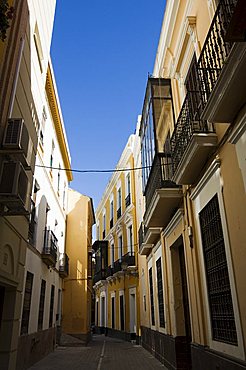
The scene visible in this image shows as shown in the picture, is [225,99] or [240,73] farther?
[225,99]

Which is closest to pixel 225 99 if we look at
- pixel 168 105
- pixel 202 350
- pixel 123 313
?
pixel 202 350

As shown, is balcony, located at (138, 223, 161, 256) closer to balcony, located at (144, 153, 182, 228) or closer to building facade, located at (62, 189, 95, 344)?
balcony, located at (144, 153, 182, 228)

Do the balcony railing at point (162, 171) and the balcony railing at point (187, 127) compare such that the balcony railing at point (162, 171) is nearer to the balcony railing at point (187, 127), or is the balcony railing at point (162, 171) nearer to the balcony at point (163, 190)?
the balcony at point (163, 190)

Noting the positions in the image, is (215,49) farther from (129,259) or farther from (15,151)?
(129,259)

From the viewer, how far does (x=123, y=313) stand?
2027 cm

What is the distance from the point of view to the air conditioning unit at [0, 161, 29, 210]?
4965 millimetres

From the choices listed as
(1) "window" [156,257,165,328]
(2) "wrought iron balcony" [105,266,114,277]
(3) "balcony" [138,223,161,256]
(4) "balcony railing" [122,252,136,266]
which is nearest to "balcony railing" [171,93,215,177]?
(3) "balcony" [138,223,161,256]

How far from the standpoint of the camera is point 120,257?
2172 centimetres

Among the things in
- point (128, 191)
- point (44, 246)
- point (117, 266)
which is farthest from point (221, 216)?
point (117, 266)

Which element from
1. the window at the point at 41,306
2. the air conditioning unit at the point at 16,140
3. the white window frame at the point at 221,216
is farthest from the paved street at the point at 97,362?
the air conditioning unit at the point at 16,140

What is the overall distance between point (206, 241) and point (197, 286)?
971 millimetres

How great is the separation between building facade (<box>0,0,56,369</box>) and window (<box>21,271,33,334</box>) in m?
2.57

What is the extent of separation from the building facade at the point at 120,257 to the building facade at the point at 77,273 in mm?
2362

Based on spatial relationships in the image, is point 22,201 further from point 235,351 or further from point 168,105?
point 168,105
